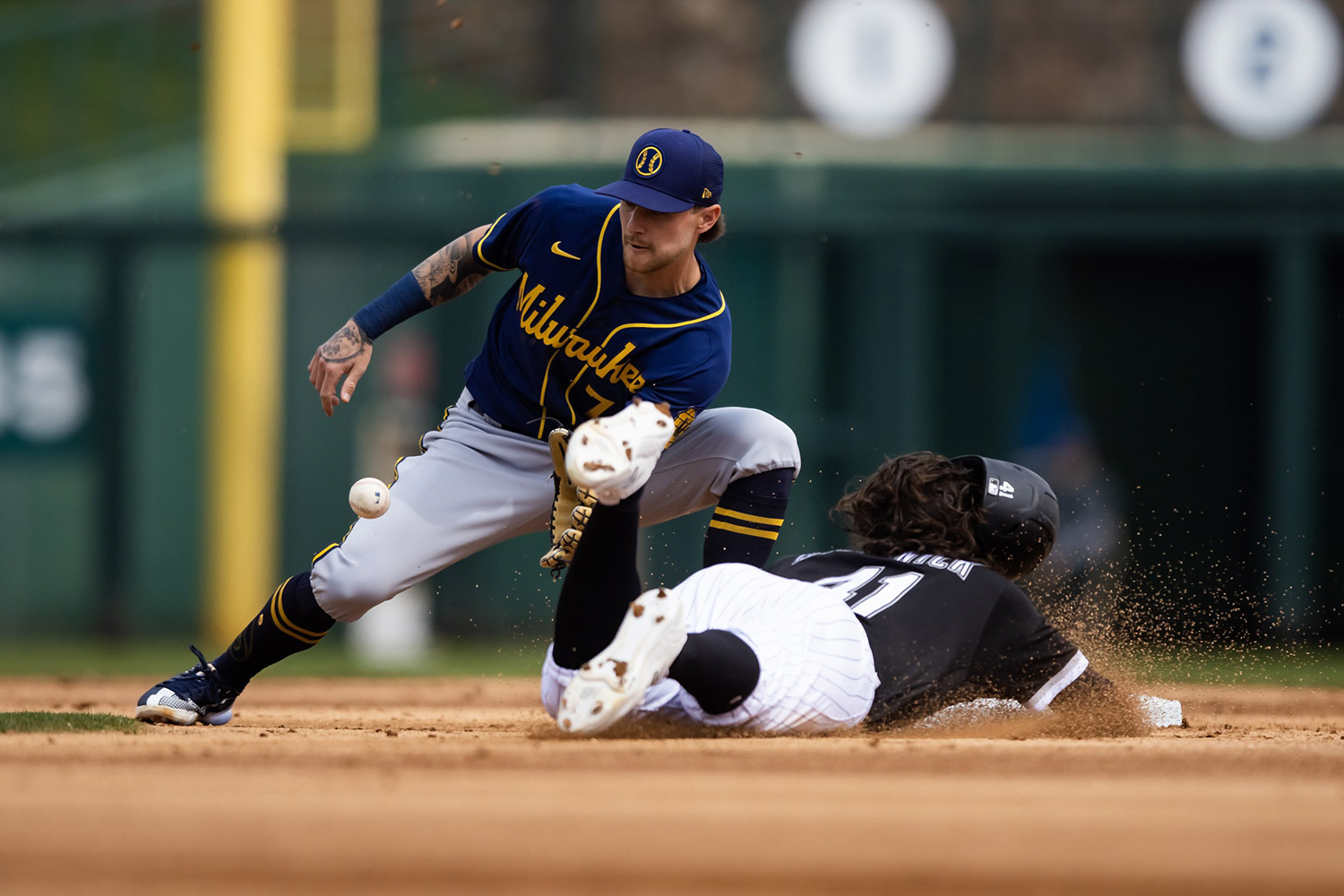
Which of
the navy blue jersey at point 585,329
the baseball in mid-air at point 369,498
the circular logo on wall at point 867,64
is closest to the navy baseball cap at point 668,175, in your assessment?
the navy blue jersey at point 585,329

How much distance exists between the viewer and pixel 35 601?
8.59m

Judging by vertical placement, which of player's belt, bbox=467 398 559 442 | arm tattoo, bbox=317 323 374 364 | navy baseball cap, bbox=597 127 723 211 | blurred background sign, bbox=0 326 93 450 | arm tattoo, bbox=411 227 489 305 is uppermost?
navy baseball cap, bbox=597 127 723 211

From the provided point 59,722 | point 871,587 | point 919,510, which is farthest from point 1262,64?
point 59,722

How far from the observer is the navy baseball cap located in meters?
3.62

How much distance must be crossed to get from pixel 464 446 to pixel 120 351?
17.9 feet

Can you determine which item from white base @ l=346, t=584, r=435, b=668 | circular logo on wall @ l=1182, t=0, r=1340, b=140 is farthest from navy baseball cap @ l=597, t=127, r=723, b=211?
circular logo on wall @ l=1182, t=0, r=1340, b=140

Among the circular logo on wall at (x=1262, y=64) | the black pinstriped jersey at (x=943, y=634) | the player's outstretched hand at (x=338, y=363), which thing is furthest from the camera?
the circular logo on wall at (x=1262, y=64)

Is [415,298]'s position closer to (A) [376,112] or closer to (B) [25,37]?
(A) [376,112]

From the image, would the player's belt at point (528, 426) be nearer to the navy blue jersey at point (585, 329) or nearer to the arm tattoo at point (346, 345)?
the navy blue jersey at point (585, 329)

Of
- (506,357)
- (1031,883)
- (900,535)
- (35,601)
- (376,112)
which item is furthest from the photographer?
(376,112)

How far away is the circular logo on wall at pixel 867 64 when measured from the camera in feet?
33.1

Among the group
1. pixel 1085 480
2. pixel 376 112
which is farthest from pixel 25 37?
pixel 1085 480

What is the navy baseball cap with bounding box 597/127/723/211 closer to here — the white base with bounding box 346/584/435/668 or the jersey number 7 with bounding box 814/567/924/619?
the jersey number 7 with bounding box 814/567/924/619

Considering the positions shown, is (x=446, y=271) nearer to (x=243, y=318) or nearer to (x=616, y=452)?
(x=616, y=452)
